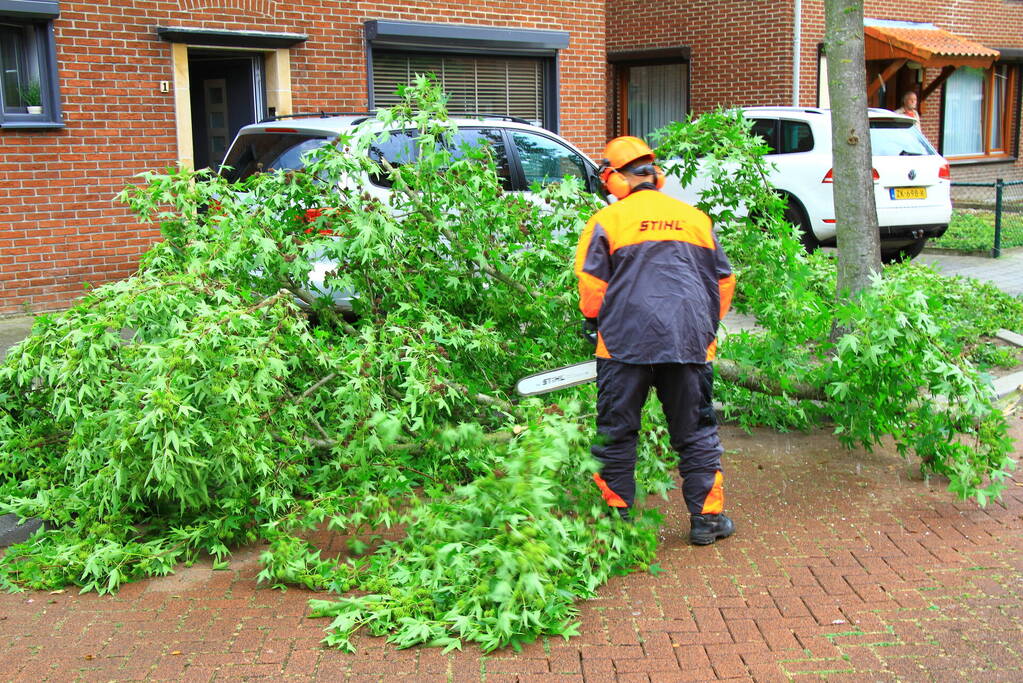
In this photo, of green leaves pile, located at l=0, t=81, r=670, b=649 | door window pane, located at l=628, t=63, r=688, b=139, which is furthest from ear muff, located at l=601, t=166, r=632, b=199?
door window pane, located at l=628, t=63, r=688, b=139

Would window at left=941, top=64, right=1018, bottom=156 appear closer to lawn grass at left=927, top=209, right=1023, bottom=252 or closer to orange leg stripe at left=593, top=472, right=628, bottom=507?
lawn grass at left=927, top=209, right=1023, bottom=252

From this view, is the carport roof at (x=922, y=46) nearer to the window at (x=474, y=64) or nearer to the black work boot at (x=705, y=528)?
the window at (x=474, y=64)

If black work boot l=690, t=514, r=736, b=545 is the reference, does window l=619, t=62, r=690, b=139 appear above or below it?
above

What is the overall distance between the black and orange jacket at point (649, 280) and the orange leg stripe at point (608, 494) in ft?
1.78

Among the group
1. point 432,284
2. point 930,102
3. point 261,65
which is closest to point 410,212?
point 432,284

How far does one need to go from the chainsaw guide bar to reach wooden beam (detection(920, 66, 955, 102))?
58.7 feet

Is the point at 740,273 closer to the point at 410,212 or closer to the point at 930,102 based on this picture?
the point at 410,212

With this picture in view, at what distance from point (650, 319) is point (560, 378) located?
589 millimetres

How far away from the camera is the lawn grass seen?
47.5 feet

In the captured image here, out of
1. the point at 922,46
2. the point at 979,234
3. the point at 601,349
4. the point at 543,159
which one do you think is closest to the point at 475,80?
the point at 543,159

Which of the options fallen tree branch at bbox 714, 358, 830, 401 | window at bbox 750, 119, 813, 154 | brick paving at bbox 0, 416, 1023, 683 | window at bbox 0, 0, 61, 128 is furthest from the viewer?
window at bbox 750, 119, 813, 154

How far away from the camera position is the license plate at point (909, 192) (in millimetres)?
12094

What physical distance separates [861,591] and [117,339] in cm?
329

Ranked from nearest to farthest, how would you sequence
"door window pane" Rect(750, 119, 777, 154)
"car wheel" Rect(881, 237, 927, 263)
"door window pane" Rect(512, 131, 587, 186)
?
"door window pane" Rect(512, 131, 587, 186)
"door window pane" Rect(750, 119, 777, 154)
"car wheel" Rect(881, 237, 927, 263)
